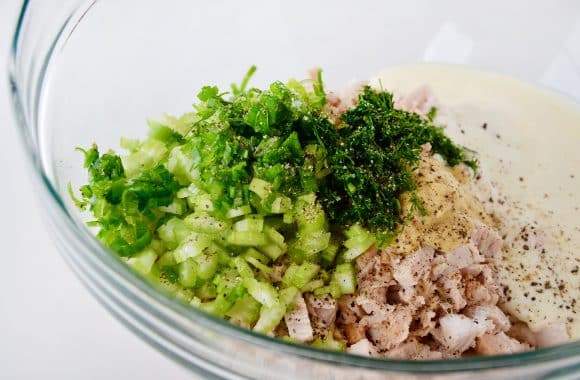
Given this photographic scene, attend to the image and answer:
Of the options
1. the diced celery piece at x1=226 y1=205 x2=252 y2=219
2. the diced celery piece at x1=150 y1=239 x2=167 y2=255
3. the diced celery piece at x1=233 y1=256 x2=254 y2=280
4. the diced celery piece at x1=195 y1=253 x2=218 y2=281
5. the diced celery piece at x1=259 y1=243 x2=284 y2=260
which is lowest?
the diced celery piece at x1=150 y1=239 x2=167 y2=255

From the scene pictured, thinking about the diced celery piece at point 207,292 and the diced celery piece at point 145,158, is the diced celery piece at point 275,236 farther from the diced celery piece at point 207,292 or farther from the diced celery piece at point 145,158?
the diced celery piece at point 145,158

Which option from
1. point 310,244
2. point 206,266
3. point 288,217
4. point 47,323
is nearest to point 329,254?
point 310,244

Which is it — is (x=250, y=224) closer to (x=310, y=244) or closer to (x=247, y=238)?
(x=247, y=238)

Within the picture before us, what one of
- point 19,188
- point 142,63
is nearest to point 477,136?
point 142,63

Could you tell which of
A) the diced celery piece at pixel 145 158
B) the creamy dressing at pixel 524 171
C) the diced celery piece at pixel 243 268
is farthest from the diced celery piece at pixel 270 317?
the creamy dressing at pixel 524 171

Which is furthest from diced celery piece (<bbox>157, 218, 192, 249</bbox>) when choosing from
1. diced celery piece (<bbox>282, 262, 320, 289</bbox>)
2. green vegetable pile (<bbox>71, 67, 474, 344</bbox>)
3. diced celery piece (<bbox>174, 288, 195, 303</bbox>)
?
diced celery piece (<bbox>282, 262, 320, 289</bbox>)

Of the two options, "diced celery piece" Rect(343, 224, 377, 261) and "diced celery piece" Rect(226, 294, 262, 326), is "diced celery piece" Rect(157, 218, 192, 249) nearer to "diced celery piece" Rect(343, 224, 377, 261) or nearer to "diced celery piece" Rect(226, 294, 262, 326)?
"diced celery piece" Rect(226, 294, 262, 326)

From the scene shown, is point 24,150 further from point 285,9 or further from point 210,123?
point 285,9
